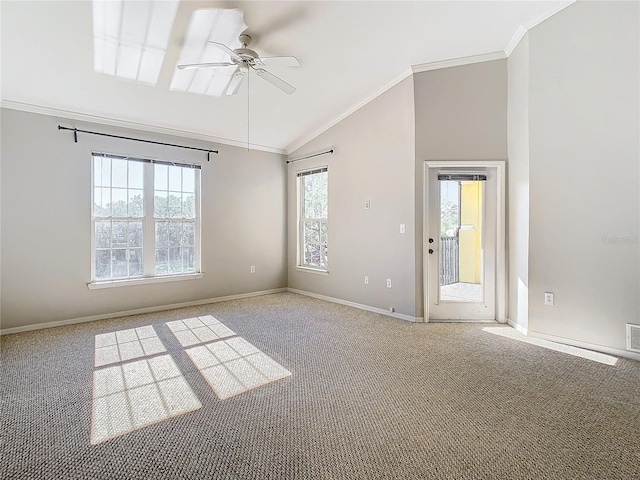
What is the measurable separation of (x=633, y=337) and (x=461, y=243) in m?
1.79

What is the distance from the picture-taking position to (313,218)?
5.63m

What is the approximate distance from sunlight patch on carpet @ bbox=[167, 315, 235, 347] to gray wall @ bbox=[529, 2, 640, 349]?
3395 millimetres

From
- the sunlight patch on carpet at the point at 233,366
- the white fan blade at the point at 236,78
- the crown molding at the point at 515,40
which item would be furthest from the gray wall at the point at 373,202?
the sunlight patch on carpet at the point at 233,366

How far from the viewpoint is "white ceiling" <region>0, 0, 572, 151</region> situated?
9.23ft

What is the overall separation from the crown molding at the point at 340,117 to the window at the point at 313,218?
52cm

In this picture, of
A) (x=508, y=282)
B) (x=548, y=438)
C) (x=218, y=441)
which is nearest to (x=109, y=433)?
(x=218, y=441)

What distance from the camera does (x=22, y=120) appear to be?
3688 millimetres

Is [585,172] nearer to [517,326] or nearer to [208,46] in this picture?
[517,326]

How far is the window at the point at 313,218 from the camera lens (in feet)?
17.9

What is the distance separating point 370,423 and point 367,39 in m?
3.48

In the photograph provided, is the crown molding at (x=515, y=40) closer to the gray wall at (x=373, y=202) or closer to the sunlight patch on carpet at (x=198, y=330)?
the gray wall at (x=373, y=202)

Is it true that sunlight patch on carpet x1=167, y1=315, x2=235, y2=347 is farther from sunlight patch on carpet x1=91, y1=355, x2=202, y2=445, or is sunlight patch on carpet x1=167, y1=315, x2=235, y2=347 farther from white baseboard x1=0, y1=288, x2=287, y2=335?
white baseboard x1=0, y1=288, x2=287, y2=335

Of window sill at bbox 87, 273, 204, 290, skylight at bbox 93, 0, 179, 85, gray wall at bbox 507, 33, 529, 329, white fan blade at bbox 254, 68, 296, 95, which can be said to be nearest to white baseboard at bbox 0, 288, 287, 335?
window sill at bbox 87, 273, 204, 290

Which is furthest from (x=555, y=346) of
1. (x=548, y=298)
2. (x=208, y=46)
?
(x=208, y=46)
